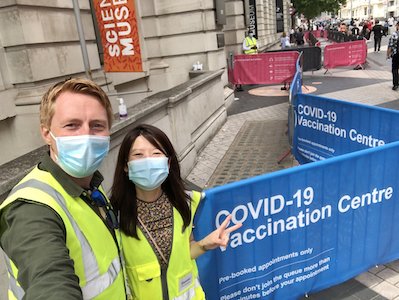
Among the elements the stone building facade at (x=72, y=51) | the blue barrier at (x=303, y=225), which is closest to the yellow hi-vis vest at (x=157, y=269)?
the blue barrier at (x=303, y=225)

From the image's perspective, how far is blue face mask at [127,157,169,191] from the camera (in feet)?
6.16

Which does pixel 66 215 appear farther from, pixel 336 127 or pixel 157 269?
pixel 336 127

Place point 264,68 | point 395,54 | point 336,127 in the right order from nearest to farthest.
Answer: point 336,127 < point 395,54 < point 264,68

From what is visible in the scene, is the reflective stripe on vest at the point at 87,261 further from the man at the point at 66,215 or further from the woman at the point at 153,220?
the woman at the point at 153,220

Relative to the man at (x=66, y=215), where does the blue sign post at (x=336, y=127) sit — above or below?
below

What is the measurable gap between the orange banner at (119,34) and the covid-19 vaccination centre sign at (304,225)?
406cm

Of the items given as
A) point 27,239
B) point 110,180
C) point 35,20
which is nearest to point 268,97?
point 35,20

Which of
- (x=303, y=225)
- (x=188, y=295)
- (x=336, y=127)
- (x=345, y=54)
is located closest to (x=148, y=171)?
(x=188, y=295)

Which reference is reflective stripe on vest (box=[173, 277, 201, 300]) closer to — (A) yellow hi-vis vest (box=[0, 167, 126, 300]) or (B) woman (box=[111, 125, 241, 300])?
(B) woman (box=[111, 125, 241, 300])

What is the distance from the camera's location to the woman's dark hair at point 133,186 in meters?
1.86

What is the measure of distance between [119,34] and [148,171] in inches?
187

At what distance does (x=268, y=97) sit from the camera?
13078mm

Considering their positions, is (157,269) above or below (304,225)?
above

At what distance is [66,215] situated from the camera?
1.25 meters
